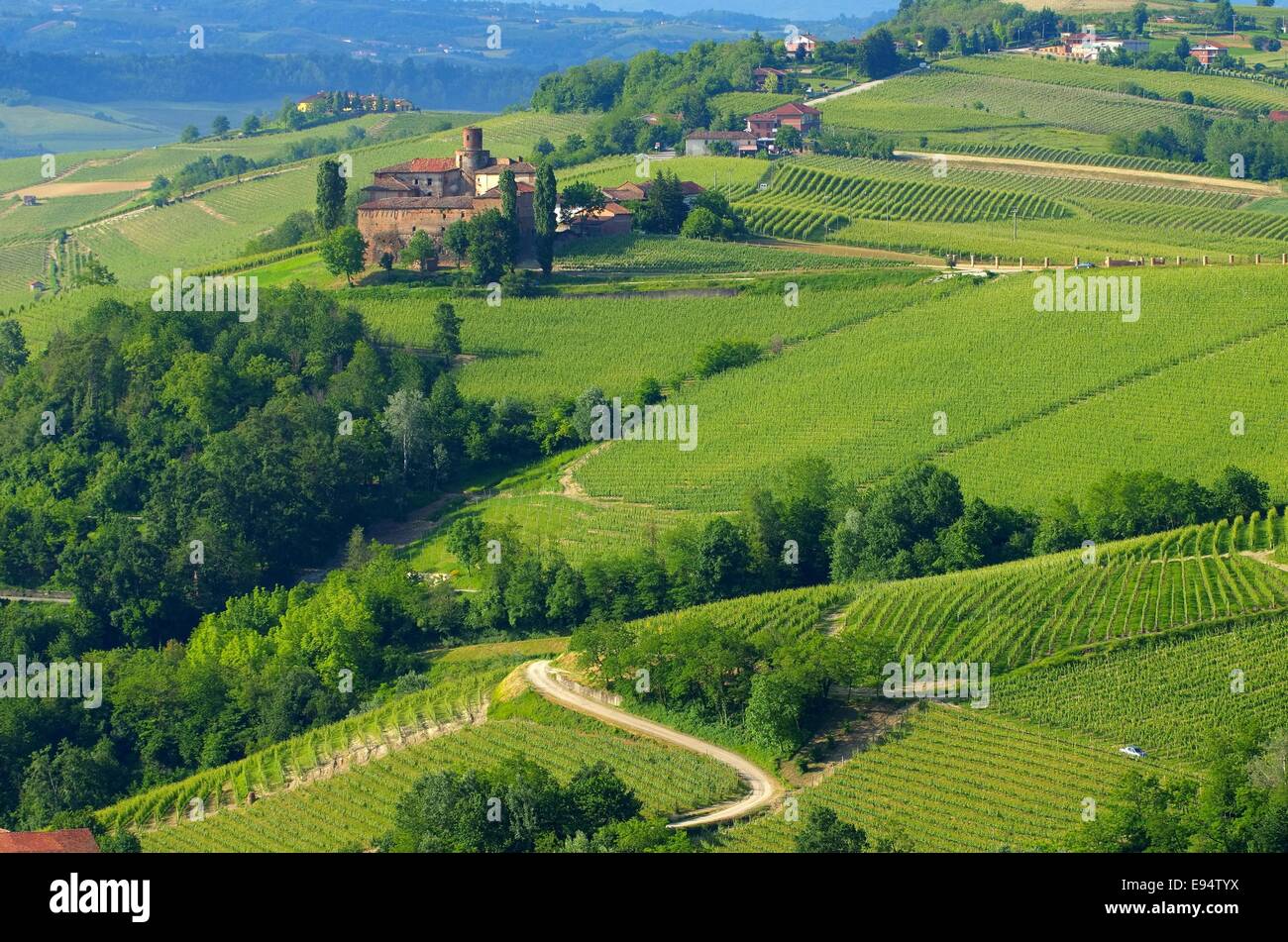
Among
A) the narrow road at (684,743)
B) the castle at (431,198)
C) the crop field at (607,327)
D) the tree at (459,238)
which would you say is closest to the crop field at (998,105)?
the castle at (431,198)

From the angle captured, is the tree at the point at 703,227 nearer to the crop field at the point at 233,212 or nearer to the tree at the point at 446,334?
the tree at the point at 446,334

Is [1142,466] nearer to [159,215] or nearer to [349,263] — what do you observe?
[349,263]

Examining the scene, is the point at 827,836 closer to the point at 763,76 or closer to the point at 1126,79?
the point at 763,76

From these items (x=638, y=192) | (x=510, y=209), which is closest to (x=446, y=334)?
(x=510, y=209)

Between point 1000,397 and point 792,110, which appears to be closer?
point 1000,397

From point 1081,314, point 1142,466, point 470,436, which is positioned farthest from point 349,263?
point 1142,466

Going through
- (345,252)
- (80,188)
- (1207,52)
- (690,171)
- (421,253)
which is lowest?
(421,253)
